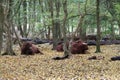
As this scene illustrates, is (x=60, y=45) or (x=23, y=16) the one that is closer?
(x=60, y=45)

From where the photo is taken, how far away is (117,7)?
17578mm

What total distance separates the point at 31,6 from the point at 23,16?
2.00 meters

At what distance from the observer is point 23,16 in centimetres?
3134

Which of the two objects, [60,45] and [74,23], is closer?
[60,45]

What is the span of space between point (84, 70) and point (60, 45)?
26.1ft

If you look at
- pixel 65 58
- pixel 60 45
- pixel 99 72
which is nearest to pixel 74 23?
pixel 60 45

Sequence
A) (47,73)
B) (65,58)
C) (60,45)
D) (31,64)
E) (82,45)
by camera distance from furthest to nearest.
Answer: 1. (60,45)
2. (82,45)
3. (65,58)
4. (31,64)
5. (47,73)

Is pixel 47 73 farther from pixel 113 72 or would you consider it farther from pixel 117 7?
pixel 117 7

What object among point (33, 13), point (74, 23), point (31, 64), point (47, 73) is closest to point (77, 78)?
point (47, 73)

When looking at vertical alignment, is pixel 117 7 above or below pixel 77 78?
above

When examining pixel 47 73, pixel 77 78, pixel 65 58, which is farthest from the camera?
pixel 65 58

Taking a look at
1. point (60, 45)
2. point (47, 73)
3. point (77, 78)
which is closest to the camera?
point (77, 78)

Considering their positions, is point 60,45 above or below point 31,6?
below

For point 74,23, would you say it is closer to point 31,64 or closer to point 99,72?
point 31,64
